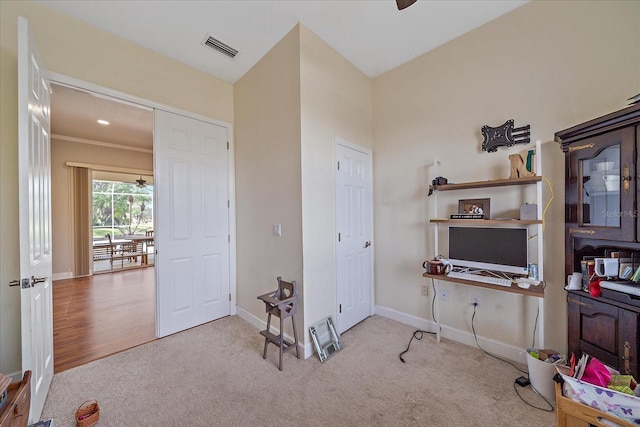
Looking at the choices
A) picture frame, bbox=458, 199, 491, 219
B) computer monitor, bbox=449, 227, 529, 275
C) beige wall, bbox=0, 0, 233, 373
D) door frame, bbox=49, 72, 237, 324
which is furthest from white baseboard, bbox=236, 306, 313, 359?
picture frame, bbox=458, 199, 491, 219

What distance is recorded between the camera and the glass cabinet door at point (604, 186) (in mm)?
1414

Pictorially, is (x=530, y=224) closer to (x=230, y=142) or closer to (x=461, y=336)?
(x=461, y=336)

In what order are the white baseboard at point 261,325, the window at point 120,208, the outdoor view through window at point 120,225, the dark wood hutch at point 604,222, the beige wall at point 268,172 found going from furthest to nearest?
the window at point 120,208 < the outdoor view through window at point 120,225 < the beige wall at point 268,172 < the white baseboard at point 261,325 < the dark wood hutch at point 604,222

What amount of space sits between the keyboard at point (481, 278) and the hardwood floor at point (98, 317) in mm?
3133

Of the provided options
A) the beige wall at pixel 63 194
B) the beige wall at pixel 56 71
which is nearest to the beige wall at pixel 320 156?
the beige wall at pixel 56 71

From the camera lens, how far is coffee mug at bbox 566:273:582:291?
5.63ft

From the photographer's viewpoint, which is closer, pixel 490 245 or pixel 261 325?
pixel 490 245

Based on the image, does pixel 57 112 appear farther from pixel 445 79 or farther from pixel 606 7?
pixel 606 7

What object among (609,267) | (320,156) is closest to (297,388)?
(320,156)

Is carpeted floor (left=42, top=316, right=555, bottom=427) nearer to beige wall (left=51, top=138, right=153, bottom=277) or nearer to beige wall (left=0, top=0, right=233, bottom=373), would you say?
beige wall (left=0, top=0, right=233, bottom=373)

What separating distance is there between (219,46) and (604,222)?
138 inches

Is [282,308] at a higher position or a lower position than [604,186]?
lower

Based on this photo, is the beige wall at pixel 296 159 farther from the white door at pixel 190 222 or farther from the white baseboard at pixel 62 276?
the white baseboard at pixel 62 276

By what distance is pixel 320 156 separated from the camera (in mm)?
2516
